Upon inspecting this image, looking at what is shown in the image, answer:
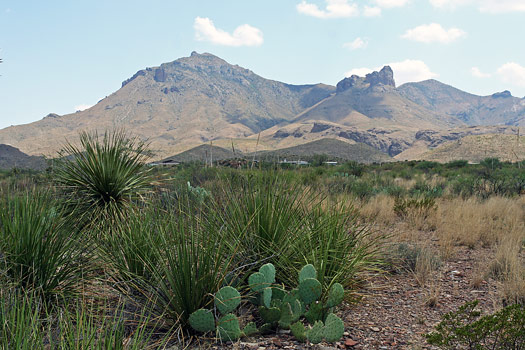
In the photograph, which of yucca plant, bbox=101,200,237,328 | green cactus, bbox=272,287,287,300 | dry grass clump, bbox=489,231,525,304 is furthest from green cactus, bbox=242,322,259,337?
dry grass clump, bbox=489,231,525,304

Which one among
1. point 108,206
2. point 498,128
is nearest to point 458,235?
point 108,206

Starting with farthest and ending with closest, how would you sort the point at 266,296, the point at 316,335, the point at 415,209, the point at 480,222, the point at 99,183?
the point at 415,209, the point at 480,222, the point at 99,183, the point at 266,296, the point at 316,335

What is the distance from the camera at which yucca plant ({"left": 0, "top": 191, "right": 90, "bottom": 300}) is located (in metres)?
3.52

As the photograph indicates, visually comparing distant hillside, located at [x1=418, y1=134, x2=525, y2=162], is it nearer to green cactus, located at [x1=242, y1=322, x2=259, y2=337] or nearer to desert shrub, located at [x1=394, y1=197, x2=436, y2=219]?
desert shrub, located at [x1=394, y1=197, x2=436, y2=219]

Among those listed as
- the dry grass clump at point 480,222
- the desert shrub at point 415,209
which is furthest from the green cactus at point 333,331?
the desert shrub at point 415,209

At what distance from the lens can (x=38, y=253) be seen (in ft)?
11.9

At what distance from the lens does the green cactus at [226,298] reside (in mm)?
3203

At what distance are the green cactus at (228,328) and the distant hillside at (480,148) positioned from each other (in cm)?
6931

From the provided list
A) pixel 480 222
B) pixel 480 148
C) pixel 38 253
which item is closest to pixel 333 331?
pixel 38 253

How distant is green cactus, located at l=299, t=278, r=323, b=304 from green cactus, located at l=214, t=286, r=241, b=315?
0.69 m

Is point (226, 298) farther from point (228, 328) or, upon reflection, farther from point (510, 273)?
point (510, 273)

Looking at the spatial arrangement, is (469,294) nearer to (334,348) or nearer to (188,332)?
(334,348)

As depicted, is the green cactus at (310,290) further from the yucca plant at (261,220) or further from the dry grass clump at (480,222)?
the dry grass clump at (480,222)

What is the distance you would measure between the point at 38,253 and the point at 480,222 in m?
8.02
